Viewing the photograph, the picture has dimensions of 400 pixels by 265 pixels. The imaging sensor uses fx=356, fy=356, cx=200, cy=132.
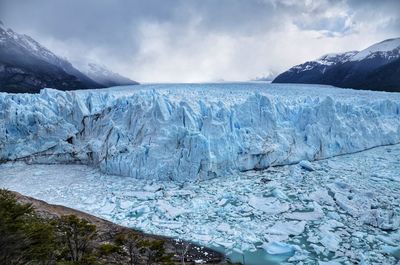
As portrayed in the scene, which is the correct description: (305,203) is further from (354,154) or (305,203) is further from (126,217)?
(354,154)

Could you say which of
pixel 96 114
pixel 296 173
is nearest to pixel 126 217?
pixel 296 173

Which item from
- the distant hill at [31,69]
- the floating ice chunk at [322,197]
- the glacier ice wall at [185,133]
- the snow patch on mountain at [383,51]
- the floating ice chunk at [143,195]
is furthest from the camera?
the snow patch on mountain at [383,51]

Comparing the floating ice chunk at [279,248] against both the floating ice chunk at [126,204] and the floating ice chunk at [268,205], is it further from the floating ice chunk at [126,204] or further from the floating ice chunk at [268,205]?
the floating ice chunk at [126,204]

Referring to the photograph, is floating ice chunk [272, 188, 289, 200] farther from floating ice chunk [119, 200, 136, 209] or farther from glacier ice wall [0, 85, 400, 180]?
floating ice chunk [119, 200, 136, 209]

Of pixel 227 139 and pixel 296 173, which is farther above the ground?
pixel 227 139

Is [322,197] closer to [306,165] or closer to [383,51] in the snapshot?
[306,165]

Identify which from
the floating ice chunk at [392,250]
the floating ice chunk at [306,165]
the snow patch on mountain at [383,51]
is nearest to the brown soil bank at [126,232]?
the floating ice chunk at [392,250]
